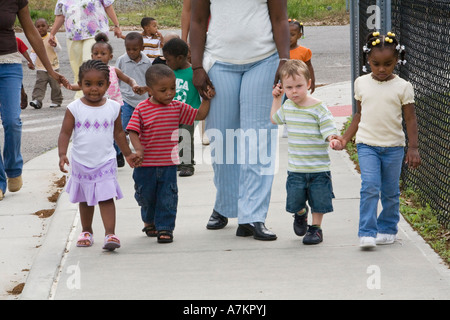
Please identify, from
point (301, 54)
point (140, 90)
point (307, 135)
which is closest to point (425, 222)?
point (307, 135)

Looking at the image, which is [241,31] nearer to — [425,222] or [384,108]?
[384,108]

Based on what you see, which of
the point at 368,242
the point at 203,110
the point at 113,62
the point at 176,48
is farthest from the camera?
the point at 113,62

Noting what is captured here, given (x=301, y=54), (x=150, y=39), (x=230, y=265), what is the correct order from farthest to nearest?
(x=150, y=39) → (x=301, y=54) → (x=230, y=265)

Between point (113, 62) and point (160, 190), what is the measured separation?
41.6 feet

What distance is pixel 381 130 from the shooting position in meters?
5.57

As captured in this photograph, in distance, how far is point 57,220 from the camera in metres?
6.62

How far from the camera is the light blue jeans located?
5887 mm

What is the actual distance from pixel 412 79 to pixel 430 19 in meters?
0.84

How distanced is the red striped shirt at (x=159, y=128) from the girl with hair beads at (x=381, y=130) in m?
1.16

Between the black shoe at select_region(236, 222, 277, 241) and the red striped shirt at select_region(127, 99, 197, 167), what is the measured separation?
679mm

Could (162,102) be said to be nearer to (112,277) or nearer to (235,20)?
(235,20)

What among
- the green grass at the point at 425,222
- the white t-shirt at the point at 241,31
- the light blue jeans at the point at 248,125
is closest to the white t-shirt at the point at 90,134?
the light blue jeans at the point at 248,125

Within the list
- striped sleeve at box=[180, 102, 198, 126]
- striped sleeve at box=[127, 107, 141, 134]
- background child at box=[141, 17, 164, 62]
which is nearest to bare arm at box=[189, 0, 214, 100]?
striped sleeve at box=[180, 102, 198, 126]
